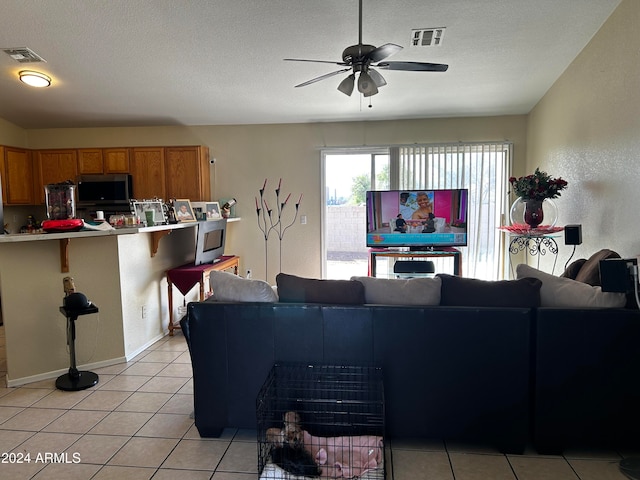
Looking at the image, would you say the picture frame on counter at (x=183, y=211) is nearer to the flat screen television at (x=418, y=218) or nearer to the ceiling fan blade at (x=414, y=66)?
the flat screen television at (x=418, y=218)

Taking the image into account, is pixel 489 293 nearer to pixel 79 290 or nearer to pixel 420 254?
pixel 420 254

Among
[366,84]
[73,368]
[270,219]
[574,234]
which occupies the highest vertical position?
[366,84]

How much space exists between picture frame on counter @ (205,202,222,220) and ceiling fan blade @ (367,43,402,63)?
333 cm

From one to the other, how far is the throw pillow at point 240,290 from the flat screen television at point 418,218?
2773 mm

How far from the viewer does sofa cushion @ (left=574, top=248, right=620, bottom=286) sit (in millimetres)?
2586

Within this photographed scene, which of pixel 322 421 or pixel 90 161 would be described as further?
pixel 90 161

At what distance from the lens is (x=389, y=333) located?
2.10 meters

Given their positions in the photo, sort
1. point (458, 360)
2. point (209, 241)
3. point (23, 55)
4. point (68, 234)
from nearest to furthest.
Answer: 1. point (458, 360)
2. point (68, 234)
3. point (23, 55)
4. point (209, 241)

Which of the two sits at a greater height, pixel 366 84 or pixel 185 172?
→ pixel 366 84

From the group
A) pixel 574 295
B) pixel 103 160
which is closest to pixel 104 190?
pixel 103 160

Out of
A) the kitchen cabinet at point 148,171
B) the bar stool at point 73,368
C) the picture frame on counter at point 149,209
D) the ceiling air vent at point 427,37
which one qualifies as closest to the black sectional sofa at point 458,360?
the bar stool at point 73,368

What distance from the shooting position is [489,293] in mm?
2094

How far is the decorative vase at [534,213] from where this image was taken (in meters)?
3.57

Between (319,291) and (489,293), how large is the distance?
3.04 feet
